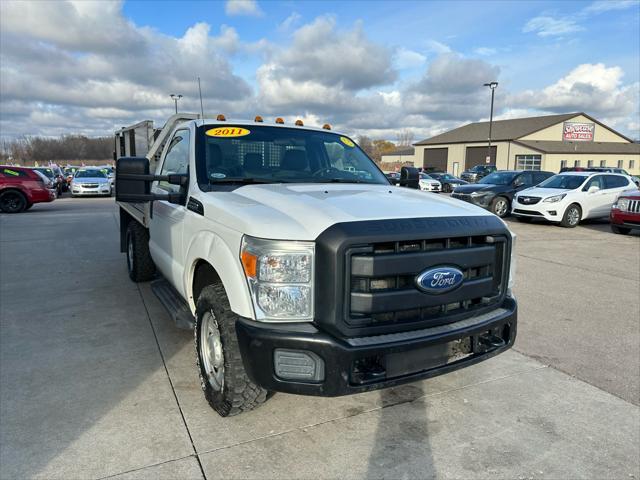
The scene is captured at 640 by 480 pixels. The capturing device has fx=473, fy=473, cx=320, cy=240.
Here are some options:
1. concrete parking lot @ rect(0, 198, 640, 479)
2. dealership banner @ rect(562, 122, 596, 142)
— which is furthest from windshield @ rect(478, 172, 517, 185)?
dealership banner @ rect(562, 122, 596, 142)

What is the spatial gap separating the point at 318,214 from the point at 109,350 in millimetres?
2673

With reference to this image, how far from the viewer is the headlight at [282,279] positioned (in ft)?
8.21

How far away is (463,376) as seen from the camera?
12.5 ft

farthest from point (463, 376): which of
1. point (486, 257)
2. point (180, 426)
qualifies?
point (180, 426)

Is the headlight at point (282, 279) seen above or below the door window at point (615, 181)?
below

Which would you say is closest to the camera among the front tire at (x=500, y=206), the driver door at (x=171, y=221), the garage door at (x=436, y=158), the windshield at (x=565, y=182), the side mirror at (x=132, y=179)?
the side mirror at (x=132, y=179)

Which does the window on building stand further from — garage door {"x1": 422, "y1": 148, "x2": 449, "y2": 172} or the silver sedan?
the silver sedan

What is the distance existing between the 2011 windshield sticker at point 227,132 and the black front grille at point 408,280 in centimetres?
197

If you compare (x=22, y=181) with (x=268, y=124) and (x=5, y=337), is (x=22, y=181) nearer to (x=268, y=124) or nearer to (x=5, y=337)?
(x=5, y=337)

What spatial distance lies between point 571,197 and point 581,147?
53.2m

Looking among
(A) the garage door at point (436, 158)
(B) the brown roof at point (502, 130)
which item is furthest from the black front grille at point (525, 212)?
(A) the garage door at point (436, 158)

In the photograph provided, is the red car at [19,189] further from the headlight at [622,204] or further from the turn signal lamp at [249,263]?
the headlight at [622,204]

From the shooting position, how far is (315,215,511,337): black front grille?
2.47 metres

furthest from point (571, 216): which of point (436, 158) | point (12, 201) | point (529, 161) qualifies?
point (436, 158)
